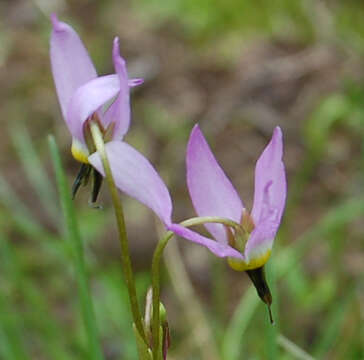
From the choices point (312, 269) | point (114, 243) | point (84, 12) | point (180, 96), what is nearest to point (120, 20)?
point (84, 12)

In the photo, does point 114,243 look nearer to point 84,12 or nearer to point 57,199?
point 57,199

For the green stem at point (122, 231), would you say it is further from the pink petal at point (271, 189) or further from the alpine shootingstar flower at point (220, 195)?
the pink petal at point (271, 189)

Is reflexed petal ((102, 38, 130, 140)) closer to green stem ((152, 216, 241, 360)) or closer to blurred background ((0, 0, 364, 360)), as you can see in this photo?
green stem ((152, 216, 241, 360))

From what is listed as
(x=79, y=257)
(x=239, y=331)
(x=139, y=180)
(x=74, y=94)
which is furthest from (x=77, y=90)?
(x=239, y=331)

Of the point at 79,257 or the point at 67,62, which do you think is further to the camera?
the point at 79,257

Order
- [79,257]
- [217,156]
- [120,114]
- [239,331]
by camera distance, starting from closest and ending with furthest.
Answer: [120,114]
[79,257]
[239,331]
[217,156]

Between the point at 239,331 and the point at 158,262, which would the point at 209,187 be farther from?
the point at 239,331
